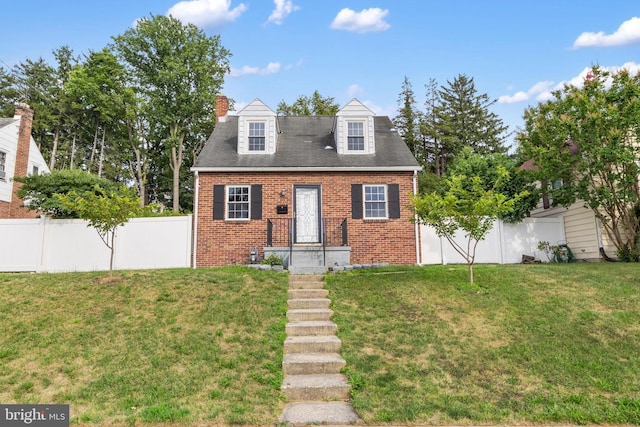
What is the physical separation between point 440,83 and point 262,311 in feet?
109

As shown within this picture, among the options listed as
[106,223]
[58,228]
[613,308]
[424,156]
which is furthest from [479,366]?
[424,156]

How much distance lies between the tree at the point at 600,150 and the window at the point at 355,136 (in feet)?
18.3

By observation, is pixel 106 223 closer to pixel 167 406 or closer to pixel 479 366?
pixel 167 406

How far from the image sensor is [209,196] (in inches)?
494

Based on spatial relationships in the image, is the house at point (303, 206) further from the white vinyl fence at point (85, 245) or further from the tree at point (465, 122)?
the tree at point (465, 122)

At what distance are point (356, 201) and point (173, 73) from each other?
711 inches

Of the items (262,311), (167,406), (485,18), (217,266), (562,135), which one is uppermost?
(485,18)

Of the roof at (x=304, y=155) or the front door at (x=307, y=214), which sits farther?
the roof at (x=304, y=155)

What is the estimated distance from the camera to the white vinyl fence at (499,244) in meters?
12.9

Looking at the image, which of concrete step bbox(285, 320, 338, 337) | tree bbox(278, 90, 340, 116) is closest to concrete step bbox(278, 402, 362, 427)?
concrete step bbox(285, 320, 338, 337)

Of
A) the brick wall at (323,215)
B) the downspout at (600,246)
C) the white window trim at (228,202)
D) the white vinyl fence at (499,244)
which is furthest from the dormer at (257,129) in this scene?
the downspout at (600,246)

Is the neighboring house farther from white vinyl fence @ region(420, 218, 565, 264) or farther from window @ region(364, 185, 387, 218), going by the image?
→ window @ region(364, 185, 387, 218)

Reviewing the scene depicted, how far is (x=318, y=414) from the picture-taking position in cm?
439

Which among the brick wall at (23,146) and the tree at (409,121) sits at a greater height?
the tree at (409,121)
